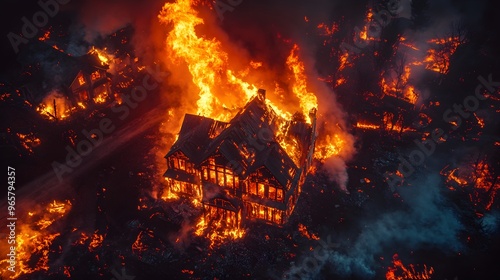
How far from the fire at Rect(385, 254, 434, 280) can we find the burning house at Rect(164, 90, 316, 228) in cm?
957

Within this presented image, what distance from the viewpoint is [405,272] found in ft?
82.3

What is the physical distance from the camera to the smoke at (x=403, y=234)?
25.7 meters

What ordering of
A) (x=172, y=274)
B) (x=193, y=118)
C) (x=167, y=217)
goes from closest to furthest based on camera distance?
(x=172, y=274) < (x=167, y=217) < (x=193, y=118)

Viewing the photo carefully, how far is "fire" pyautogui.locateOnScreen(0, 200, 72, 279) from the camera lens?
25.3 m

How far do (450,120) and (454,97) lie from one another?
591 cm

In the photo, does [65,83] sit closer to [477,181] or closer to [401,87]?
[401,87]

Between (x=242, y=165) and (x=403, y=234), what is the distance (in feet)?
52.3

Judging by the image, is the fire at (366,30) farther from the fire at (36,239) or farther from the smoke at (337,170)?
the fire at (36,239)

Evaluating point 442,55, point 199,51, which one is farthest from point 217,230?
point 442,55

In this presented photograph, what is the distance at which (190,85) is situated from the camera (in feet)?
175

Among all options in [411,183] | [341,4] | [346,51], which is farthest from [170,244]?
[341,4]

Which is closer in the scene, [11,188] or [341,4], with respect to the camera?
[11,188]

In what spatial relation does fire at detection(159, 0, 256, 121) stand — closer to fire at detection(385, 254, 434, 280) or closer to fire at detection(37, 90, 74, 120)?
fire at detection(37, 90, 74, 120)

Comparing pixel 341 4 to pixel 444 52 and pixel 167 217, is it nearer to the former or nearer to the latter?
pixel 444 52
